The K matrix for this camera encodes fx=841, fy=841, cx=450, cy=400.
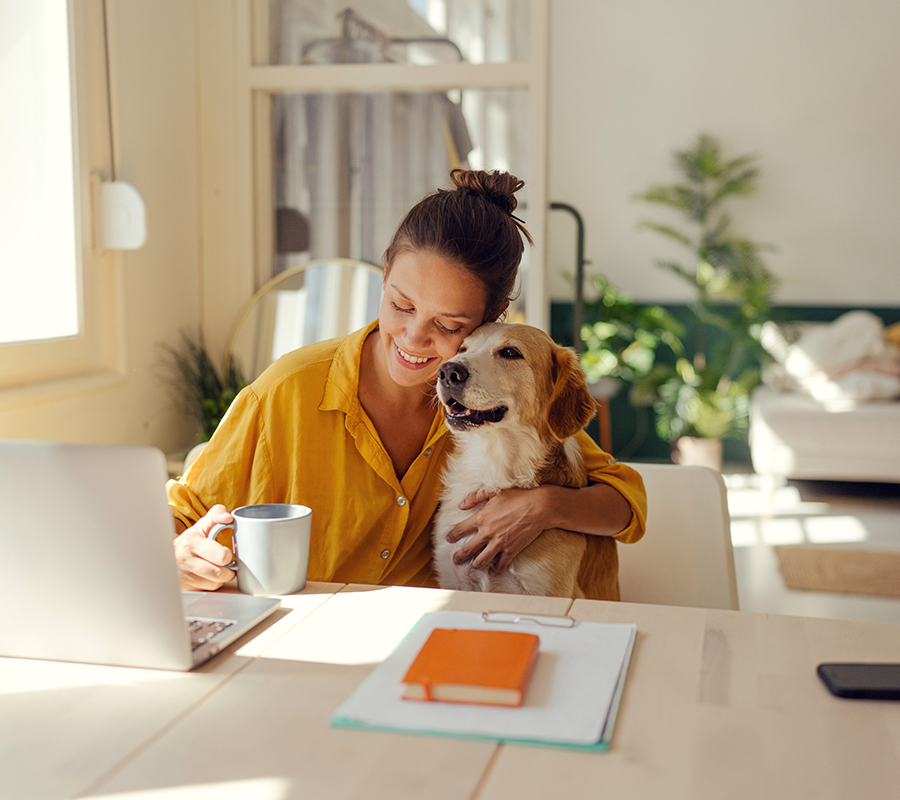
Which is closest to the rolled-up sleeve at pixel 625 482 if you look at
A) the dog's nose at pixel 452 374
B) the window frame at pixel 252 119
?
the dog's nose at pixel 452 374

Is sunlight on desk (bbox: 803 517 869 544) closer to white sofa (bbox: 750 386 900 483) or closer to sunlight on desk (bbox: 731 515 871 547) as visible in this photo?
sunlight on desk (bbox: 731 515 871 547)

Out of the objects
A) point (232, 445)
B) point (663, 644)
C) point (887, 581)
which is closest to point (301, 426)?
point (232, 445)

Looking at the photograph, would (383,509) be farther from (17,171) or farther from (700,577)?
(17,171)

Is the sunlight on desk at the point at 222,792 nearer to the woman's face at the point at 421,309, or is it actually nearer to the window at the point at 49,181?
the woman's face at the point at 421,309

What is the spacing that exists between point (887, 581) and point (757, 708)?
3.27 m

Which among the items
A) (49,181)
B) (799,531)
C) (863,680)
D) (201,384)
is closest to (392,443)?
(863,680)

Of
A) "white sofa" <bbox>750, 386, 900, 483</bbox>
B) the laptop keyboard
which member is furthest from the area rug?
the laptop keyboard

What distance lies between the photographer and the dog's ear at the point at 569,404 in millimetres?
→ 1568

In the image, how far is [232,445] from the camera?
1.40m

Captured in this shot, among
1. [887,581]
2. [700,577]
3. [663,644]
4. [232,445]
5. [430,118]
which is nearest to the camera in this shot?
[663,644]

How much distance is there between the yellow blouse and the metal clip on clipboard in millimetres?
526

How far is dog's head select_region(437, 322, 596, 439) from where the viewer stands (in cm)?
150

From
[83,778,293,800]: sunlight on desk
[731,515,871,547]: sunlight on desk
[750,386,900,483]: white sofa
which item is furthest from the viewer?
[750,386,900,483]: white sofa

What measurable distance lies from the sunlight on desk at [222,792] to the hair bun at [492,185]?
3.76 feet
